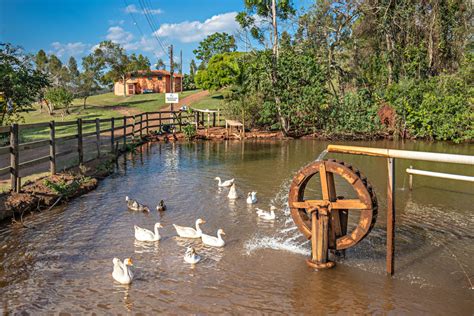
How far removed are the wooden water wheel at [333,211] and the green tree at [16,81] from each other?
13.4 meters

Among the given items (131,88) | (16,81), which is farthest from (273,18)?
(131,88)

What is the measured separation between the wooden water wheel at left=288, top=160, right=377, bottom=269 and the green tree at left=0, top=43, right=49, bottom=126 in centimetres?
1344

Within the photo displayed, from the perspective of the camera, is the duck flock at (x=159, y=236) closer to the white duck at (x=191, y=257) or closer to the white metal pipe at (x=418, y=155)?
the white duck at (x=191, y=257)

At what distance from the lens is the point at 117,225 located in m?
8.80

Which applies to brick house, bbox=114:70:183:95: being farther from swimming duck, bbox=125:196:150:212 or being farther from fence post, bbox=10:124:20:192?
swimming duck, bbox=125:196:150:212

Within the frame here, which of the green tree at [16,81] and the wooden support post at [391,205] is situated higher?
the green tree at [16,81]

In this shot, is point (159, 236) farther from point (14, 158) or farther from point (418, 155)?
point (418, 155)

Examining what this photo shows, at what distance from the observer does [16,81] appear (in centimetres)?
1590

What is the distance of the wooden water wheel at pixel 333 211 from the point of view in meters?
6.36

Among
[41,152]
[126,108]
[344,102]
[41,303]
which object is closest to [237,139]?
[344,102]

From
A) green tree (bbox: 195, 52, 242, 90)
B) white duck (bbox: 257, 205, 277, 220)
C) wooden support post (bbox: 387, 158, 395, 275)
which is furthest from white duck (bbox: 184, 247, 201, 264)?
green tree (bbox: 195, 52, 242, 90)

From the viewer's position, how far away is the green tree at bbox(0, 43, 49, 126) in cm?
1579

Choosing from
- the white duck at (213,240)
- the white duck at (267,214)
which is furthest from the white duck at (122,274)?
the white duck at (267,214)

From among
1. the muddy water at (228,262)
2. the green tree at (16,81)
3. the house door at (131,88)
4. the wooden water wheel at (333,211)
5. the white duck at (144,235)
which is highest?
the house door at (131,88)
